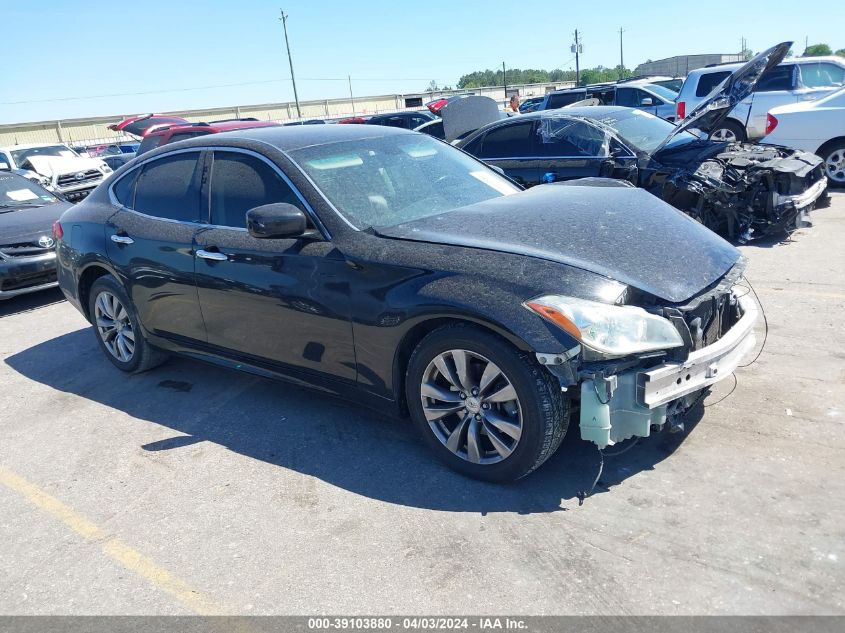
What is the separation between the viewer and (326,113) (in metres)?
48.4

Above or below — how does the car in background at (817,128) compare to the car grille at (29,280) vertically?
above

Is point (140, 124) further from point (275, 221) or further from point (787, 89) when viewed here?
point (275, 221)

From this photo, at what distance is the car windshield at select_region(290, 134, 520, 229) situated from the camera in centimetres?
401

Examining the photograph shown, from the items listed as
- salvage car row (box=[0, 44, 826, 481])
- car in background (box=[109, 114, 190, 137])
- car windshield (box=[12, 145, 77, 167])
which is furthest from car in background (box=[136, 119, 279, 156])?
salvage car row (box=[0, 44, 826, 481])

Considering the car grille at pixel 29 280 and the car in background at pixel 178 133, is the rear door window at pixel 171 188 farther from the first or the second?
the car in background at pixel 178 133

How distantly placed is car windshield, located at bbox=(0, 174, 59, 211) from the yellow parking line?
6.21 m

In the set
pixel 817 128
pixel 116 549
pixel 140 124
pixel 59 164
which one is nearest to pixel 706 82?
pixel 817 128

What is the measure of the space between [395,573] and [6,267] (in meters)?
6.82

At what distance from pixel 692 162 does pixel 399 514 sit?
614 centimetres

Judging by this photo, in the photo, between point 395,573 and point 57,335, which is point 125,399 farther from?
point 395,573

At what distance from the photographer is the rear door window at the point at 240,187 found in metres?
4.19

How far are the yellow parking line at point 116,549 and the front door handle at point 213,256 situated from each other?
1651 mm

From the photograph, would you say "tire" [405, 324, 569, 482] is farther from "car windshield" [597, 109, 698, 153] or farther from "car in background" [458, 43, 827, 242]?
"car windshield" [597, 109, 698, 153]

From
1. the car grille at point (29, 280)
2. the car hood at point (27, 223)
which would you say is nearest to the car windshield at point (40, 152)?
the car hood at point (27, 223)
